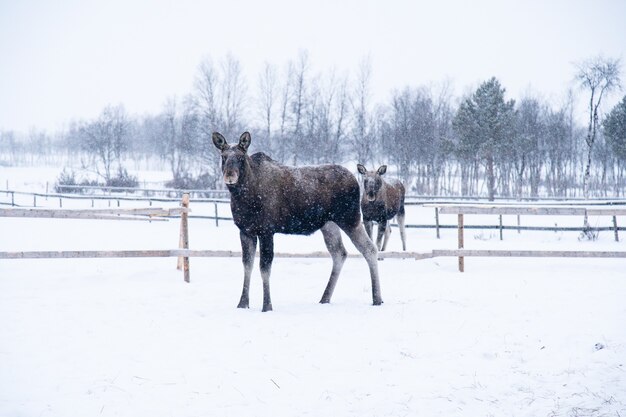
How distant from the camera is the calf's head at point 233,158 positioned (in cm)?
580

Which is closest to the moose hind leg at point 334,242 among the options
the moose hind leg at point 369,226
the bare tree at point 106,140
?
the moose hind leg at point 369,226

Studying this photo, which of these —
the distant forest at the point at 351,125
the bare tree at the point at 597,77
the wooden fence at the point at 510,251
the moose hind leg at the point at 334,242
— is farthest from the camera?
the distant forest at the point at 351,125

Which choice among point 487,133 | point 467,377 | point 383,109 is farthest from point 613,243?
point 383,109

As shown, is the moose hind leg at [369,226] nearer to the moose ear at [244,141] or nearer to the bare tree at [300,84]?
the moose ear at [244,141]

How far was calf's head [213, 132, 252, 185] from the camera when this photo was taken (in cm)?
580

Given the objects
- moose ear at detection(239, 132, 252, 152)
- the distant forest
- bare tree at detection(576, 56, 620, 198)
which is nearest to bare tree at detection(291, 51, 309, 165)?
the distant forest

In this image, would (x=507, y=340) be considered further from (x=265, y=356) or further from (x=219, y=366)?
(x=219, y=366)

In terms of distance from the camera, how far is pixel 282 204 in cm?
628

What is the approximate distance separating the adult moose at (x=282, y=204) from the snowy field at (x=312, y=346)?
0.72 metres

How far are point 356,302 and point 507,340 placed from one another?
7.63 feet

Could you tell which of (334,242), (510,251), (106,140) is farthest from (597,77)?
(106,140)

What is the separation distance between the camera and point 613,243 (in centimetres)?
1373

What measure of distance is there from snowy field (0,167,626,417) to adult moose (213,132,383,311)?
718mm

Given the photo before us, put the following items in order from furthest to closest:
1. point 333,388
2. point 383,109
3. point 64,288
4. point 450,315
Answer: point 383,109 < point 64,288 < point 450,315 < point 333,388
